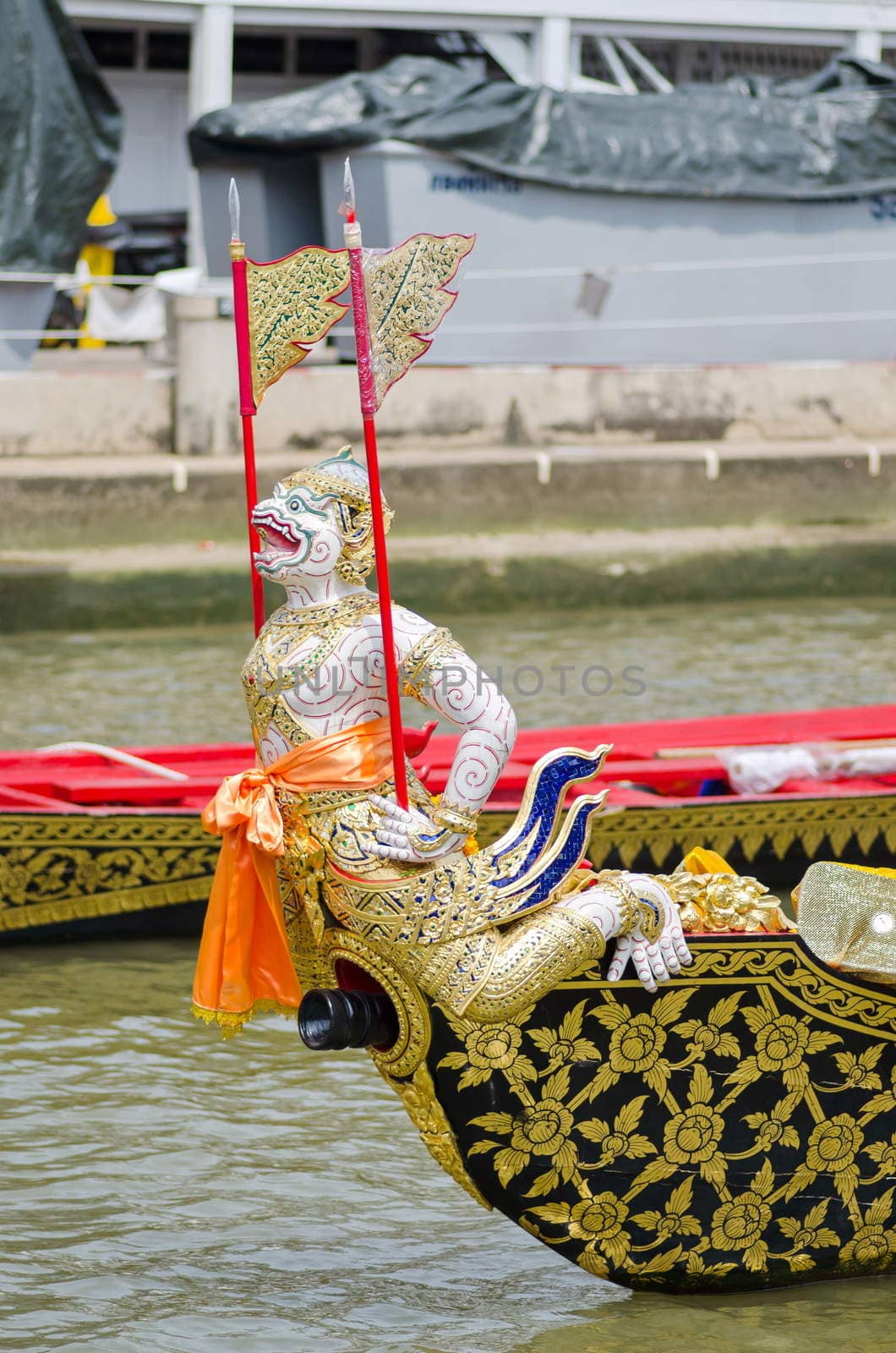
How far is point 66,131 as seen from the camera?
14305 millimetres

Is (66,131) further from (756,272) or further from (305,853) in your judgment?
(305,853)

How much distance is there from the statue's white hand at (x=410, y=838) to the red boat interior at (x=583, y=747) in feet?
8.56

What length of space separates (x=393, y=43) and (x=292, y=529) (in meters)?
16.1

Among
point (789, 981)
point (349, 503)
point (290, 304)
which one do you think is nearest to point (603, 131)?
point (290, 304)

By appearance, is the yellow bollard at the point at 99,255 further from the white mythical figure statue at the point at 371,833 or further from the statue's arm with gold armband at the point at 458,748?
the statue's arm with gold armband at the point at 458,748

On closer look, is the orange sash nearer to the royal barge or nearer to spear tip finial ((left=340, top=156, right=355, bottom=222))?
spear tip finial ((left=340, top=156, right=355, bottom=222))

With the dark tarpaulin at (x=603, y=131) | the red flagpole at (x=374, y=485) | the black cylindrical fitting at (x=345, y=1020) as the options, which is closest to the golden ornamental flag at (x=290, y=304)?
the red flagpole at (x=374, y=485)

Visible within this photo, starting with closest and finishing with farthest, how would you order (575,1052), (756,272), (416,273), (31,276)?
(416,273), (575,1052), (31,276), (756,272)

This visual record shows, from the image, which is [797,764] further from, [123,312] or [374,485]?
[123,312]

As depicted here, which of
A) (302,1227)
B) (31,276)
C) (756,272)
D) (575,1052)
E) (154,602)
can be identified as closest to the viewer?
(575,1052)

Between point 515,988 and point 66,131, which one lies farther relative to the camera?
point 66,131

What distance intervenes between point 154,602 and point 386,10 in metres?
6.82

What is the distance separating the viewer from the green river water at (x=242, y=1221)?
3869mm

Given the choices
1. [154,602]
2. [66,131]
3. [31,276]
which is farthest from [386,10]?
[154,602]
